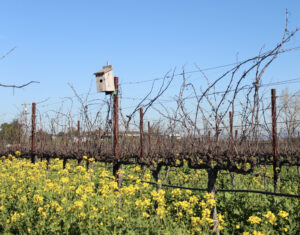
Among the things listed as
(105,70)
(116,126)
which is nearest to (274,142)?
(116,126)

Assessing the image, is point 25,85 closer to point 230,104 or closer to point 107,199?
point 107,199

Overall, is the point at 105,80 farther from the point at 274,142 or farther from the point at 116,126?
the point at 274,142

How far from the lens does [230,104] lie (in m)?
5.23

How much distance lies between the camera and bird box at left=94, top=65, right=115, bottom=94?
7582mm

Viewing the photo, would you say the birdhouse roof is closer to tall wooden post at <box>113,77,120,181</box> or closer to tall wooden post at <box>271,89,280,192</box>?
tall wooden post at <box>113,77,120,181</box>

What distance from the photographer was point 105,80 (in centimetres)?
758

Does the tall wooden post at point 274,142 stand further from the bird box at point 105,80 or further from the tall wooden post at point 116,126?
the bird box at point 105,80

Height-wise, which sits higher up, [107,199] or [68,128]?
[68,128]

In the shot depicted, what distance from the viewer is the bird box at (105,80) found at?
24.9ft

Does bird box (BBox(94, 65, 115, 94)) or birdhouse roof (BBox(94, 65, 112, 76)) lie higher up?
birdhouse roof (BBox(94, 65, 112, 76))

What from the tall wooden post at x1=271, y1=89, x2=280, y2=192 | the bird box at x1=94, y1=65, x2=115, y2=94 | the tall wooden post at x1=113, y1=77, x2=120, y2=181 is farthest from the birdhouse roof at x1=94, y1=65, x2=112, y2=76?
the tall wooden post at x1=271, y1=89, x2=280, y2=192

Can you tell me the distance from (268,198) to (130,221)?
348cm

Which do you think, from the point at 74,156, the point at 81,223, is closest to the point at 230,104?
the point at 81,223

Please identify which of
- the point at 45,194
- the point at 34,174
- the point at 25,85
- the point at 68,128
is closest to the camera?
the point at 25,85
